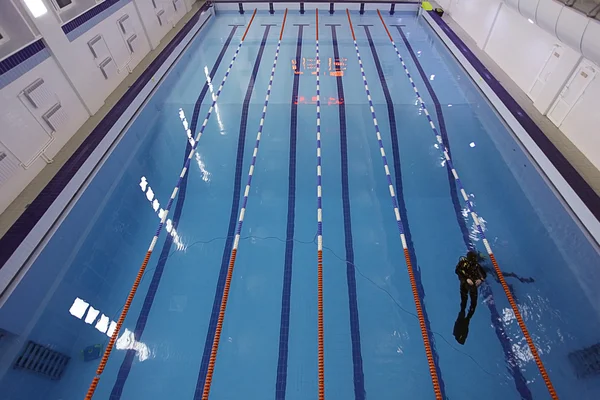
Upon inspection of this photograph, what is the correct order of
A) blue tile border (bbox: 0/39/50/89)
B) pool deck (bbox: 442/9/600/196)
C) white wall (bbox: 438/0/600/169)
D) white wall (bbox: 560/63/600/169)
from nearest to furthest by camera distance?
blue tile border (bbox: 0/39/50/89)
pool deck (bbox: 442/9/600/196)
white wall (bbox: 560/63/600/169)
white wall (bbox: 438/0/600/169)

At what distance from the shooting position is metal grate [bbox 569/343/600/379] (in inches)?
123

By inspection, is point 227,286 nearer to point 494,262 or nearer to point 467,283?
point 467,283

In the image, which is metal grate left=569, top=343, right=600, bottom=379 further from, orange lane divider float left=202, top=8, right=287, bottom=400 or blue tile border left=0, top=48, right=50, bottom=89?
blue tile border left=0, top=48, right=50, bottom=89

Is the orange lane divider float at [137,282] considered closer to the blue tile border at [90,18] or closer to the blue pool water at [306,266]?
the blue pool water at [306,266]

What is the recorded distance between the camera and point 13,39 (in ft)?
13.7

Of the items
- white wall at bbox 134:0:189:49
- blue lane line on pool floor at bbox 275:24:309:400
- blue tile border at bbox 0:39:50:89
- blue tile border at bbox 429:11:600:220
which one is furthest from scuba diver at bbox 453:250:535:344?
white wall at bbox 134:0:189:49

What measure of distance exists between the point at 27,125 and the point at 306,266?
4.07 m

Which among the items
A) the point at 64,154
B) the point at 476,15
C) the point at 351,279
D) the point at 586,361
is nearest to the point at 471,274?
the point at 351,279

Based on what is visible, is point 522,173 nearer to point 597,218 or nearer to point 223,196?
point 597,218

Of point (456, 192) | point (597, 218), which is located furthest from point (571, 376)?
point (456, 192)

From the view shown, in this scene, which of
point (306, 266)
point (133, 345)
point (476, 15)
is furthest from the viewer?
point (476, 15)

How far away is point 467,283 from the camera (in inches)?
125

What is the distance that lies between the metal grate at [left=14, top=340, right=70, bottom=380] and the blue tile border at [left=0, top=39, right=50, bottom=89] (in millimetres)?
3036

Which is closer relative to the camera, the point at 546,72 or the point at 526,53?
the point at 546,72
